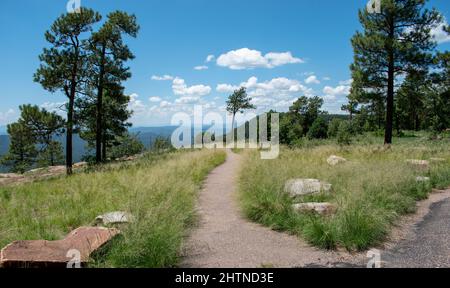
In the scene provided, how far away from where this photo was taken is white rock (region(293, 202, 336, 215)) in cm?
623

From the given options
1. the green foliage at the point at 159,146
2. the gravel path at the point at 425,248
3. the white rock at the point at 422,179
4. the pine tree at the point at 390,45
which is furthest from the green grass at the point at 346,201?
the green foliage at the point at 159,146

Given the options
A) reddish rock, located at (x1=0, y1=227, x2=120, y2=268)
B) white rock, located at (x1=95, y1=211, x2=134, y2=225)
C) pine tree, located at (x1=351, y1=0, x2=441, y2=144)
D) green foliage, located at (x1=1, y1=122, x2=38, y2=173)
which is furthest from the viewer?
green foliage, located at (x1=1, y1=122, x2=38, y2=173)

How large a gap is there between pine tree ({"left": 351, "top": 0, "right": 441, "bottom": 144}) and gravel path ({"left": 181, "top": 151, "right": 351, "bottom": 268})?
1599cm

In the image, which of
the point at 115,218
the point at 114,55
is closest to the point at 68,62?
the point at 114,55

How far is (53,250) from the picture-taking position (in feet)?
14.2

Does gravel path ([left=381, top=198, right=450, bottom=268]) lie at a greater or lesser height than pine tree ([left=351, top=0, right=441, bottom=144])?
lesser

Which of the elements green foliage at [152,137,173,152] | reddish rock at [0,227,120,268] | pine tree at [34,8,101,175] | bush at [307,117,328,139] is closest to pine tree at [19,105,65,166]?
pine tree at [34,8,101,175]

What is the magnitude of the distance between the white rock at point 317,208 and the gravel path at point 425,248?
122 cm

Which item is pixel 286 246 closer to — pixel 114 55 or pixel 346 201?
pixel 346 201

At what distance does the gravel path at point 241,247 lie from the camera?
4.70 m

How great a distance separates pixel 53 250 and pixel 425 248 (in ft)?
17.3

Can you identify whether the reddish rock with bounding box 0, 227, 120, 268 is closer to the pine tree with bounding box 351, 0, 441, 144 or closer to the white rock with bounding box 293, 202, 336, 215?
the white rock with bounding box 293, 202, 336, 215
